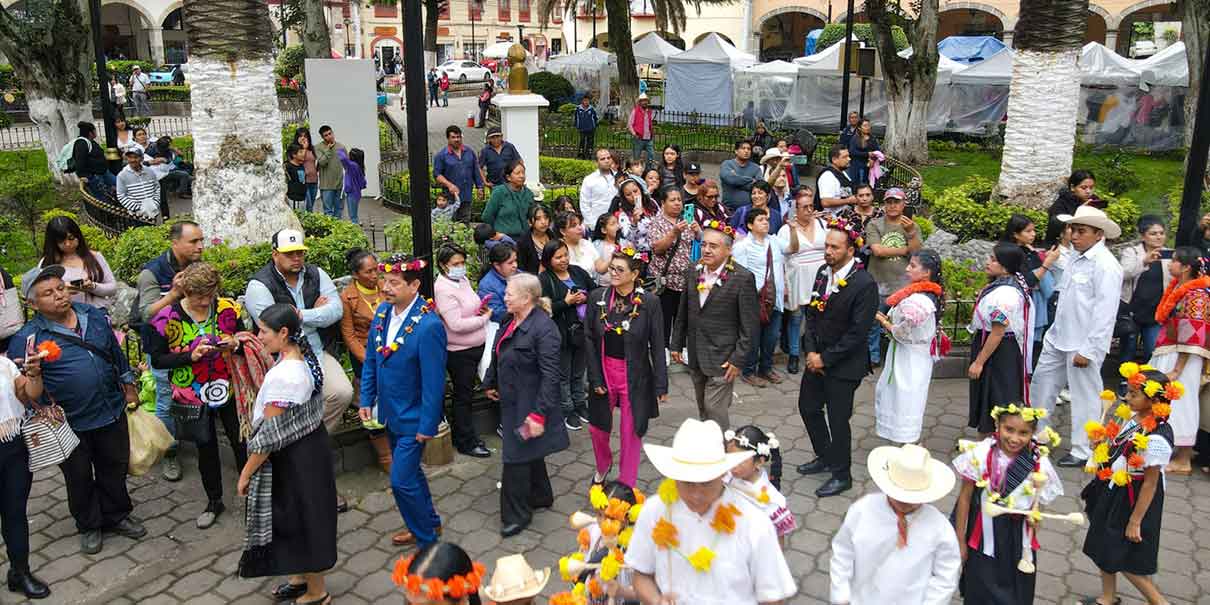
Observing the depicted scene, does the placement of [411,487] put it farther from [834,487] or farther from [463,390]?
[834,487]

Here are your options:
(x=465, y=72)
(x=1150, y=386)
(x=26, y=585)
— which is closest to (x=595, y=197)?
(x=1150, y=386)

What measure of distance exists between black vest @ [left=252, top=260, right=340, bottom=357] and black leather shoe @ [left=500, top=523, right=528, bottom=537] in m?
1.81

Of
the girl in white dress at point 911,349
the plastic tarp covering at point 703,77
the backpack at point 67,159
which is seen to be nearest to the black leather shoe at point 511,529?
the girl in white dress at point 911,349

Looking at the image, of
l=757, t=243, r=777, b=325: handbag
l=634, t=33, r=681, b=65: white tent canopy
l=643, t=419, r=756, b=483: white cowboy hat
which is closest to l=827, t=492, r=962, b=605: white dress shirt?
l=643, t=419, r=756, b=483: white cowboy hat

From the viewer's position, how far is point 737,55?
3045cm

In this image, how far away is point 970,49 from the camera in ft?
109

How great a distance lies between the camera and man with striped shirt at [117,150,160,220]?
42.2 ft

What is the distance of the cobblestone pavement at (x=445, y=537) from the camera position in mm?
5543

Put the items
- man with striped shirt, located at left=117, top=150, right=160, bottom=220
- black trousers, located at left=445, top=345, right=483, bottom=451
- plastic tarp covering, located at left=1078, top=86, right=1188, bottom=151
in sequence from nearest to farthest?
1. black trousers, located at left=445, top=345, right=483, bottom=451
2. man with striped shirt, located at left=117, top=150, right=160, bottom=220
3. plastic tarp covering, located at left=1078, top=86, right=1188, bottom=151

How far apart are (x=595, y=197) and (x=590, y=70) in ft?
80.8

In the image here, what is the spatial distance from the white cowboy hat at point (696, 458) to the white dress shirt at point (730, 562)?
0.59ft

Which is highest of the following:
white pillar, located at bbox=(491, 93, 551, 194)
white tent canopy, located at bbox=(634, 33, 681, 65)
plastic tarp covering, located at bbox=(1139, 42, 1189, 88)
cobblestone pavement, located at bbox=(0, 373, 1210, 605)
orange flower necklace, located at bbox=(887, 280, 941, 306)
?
white tent canopy, located at bbox=(634, 33, 681, 65)

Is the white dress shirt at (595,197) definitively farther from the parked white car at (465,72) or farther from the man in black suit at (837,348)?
the parked white car at (465,72)

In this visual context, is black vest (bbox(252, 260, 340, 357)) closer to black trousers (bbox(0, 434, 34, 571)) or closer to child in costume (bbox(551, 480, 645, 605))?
black trousers (bbox(0, 434, 34, 571))
